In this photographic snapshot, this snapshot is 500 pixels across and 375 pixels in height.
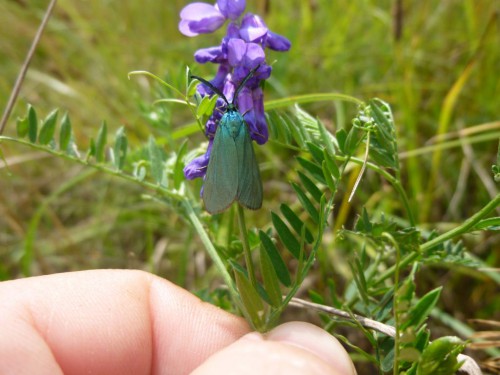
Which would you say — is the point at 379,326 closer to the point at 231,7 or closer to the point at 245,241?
the point at 245,241

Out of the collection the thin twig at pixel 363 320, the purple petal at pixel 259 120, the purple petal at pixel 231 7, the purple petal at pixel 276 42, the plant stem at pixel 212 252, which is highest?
the purple petal at pixel 231 7

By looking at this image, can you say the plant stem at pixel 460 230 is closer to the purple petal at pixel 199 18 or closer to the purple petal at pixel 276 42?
the purple petal at pixel 276 42

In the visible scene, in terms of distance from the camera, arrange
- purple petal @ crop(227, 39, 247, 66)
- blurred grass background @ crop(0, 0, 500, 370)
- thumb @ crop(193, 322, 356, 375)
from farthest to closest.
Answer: blurred grass background @ crop(0, 0, 500, 370) → purple petal @ crop(227, 39, 247, 66) → thumb @ crop(193, 322, 356, 375)

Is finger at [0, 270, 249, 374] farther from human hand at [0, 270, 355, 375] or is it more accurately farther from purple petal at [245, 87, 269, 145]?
purple petal at [245, 87, 269, 145]

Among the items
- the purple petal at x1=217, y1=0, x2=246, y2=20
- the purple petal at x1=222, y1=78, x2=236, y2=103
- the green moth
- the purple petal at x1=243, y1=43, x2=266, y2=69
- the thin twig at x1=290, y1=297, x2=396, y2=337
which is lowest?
the thin twig at x1=290, y1=297, x2=396, y2=337

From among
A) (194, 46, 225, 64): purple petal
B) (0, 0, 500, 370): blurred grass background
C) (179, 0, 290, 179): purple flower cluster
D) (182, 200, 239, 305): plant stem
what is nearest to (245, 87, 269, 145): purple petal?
(179, 0, 290, 179): purple flower cluster

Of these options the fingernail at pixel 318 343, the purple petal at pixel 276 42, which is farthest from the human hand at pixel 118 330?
the purple petal at pixel 276 42

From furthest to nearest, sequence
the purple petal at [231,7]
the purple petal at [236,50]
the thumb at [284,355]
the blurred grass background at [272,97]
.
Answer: the blurred grass background at [272,97]
the purple petal at [231,7]
the purple petal at [236,50]
the thumb at [284,355]
